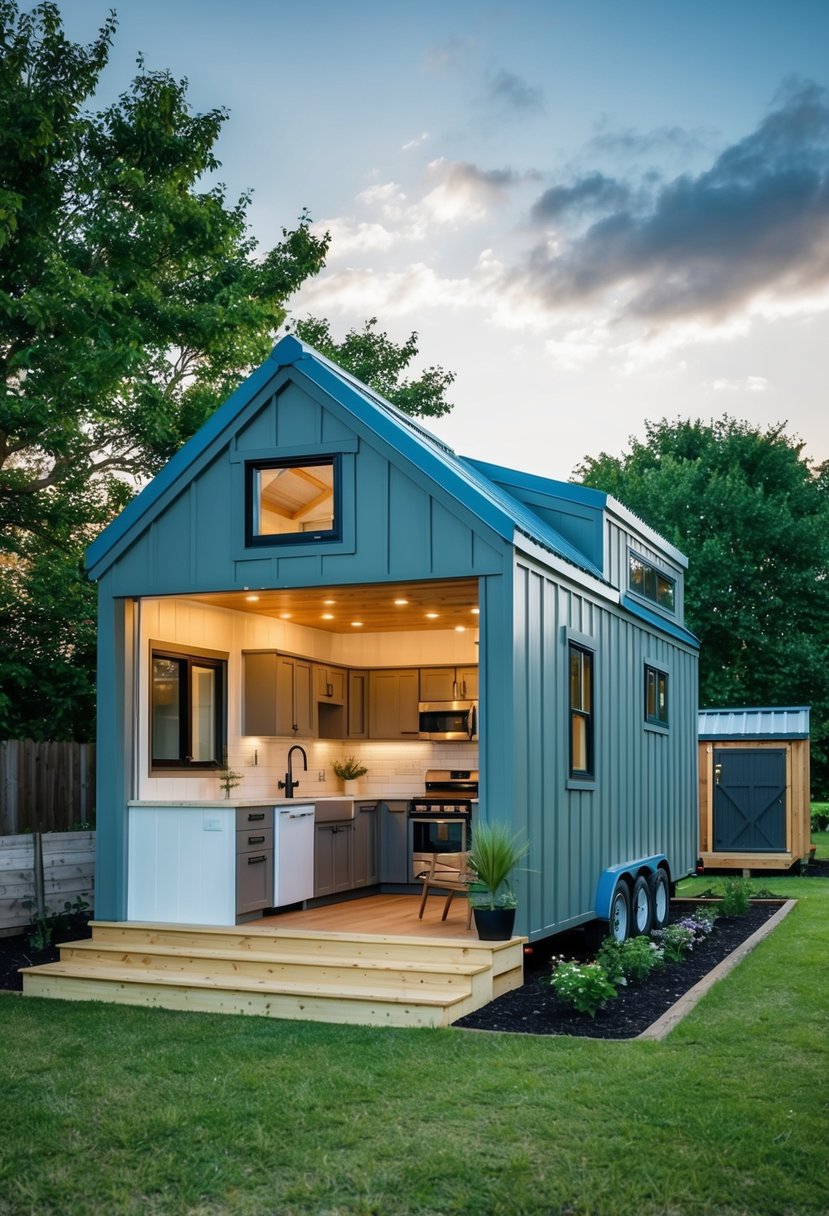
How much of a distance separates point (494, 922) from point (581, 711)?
266 centimetres

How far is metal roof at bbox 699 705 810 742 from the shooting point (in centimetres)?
2092

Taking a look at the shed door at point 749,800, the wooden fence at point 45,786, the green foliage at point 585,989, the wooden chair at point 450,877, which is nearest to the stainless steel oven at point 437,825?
the wooden chair at point 450,877

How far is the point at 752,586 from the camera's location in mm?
31734

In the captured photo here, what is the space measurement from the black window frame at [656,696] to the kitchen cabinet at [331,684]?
344cm

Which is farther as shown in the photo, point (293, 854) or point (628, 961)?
point (293, 854)

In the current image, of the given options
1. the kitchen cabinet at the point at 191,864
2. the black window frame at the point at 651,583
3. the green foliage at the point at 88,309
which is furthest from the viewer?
the black window frame at the point at 651,583

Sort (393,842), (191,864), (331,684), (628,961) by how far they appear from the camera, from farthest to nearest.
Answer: (331,684)
(393,842)
(191,864)
(628,961)

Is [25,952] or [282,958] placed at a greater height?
[282,958]

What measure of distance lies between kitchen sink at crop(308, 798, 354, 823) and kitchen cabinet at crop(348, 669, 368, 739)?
1.74 metres

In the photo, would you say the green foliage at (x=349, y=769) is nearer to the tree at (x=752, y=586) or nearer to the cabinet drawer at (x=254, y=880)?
the cabinet drawer at (x=254, y=880)

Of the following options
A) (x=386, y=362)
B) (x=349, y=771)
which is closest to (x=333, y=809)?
(x=349, y=771)

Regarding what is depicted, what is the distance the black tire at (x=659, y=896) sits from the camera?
13.3 m

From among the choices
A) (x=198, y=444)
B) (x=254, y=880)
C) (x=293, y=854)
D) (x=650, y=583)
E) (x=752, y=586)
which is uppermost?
(x=752, y=586)

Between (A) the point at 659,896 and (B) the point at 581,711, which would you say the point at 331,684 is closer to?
(B) the point at 581,711
